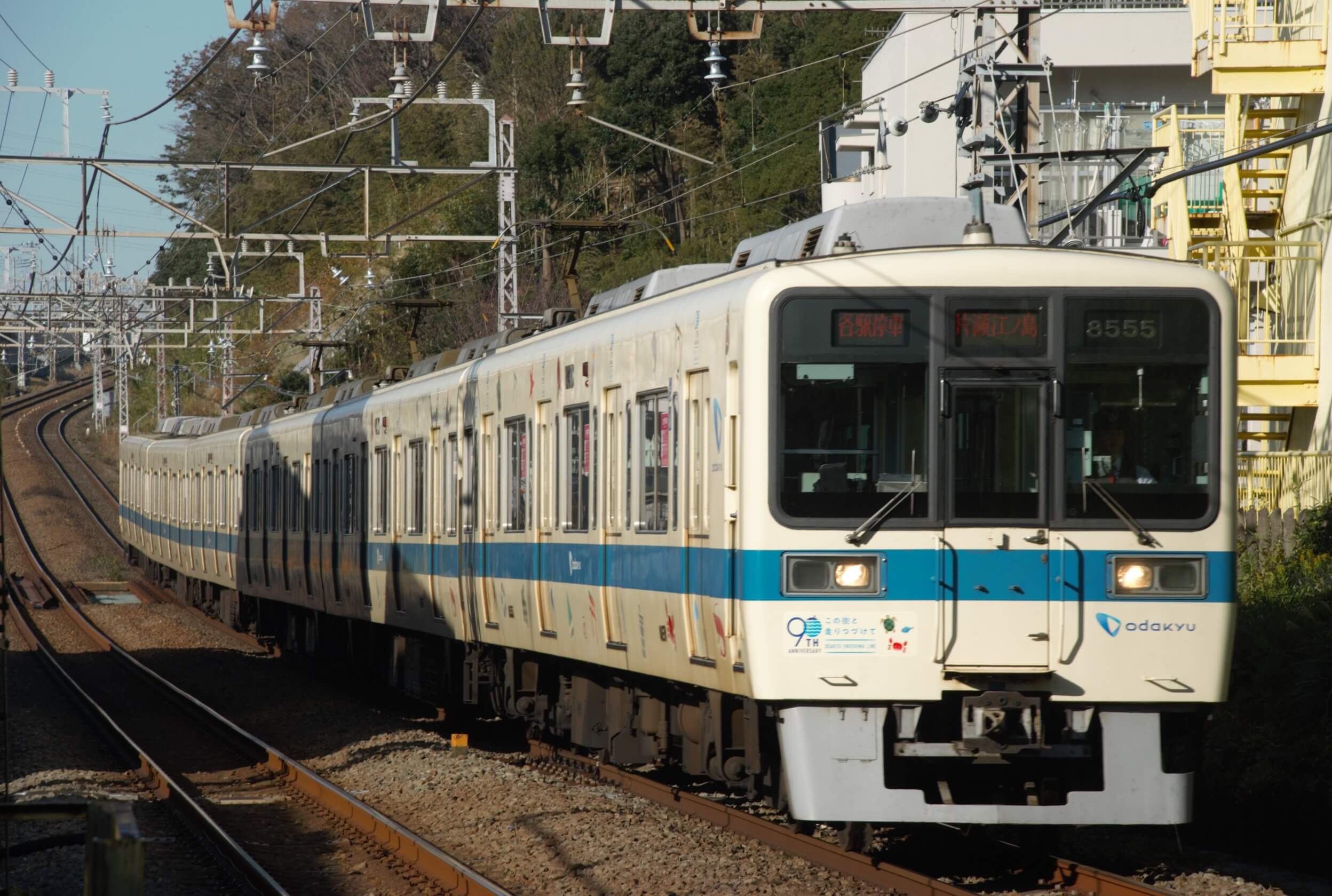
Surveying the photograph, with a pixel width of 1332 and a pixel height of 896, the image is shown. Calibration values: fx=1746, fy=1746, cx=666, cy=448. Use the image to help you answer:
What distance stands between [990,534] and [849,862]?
1656 mm

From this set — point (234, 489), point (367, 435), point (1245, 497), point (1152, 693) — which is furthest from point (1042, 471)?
point (234, 489)

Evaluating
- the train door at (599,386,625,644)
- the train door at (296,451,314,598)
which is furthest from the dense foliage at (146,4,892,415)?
the train door at (599,386,625,644)

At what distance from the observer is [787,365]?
7.36 meters

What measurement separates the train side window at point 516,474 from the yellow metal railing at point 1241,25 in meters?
8.54

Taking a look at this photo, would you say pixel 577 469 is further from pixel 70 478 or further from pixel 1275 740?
pixel 70 478

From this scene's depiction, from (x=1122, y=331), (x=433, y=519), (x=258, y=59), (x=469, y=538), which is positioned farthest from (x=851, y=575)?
(x=258, y=59)

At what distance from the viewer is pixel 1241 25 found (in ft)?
54.1

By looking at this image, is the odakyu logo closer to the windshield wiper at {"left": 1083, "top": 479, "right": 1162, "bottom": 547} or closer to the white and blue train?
A: the white and blue train

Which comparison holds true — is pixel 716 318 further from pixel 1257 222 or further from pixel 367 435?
pixel 1257 222

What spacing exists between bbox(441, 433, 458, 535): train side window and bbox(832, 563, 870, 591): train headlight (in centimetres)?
673

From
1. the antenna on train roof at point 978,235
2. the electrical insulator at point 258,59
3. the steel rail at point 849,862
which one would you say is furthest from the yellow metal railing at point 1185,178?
the steel rail at point 849,862

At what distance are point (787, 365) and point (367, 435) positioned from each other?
33.2ft

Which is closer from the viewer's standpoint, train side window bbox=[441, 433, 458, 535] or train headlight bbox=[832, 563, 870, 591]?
train headlight bbox=[832, 563, 870, 591]

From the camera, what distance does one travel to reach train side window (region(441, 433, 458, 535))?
1362 cm
